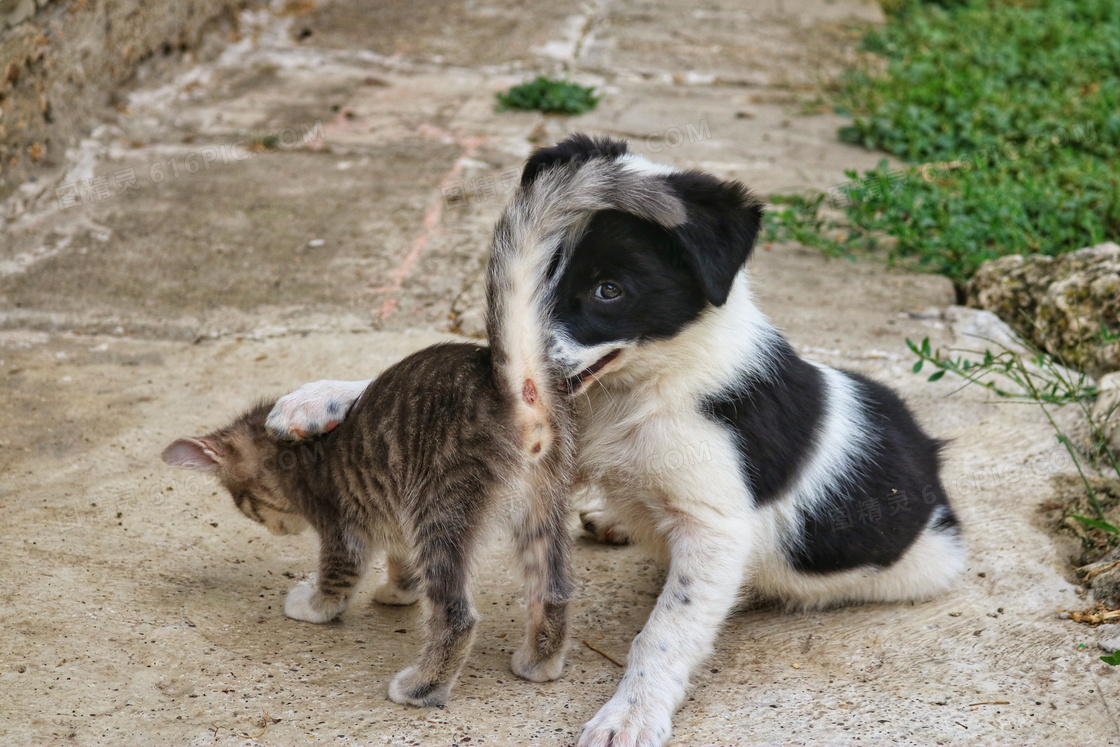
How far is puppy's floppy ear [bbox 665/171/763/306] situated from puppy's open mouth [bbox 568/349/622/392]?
33cm

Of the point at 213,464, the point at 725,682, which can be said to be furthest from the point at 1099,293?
the point at 213,464

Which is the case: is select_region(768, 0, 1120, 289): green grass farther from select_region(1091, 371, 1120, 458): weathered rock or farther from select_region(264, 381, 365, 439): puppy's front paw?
select_region(264, 381, 365, 439): puppy's front paw

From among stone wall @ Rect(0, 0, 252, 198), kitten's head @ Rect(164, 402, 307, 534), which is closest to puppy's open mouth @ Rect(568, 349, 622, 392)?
kitten's head @ Rect(164, 402, 307, 534)

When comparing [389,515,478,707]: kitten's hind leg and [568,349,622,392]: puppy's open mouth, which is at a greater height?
[568,349,622,392]: puppy's open mouth

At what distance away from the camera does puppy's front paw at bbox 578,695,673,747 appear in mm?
2717

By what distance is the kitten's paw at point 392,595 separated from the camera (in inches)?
136

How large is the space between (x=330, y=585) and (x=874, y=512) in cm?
A: 179

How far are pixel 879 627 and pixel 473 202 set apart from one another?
3.99 meters

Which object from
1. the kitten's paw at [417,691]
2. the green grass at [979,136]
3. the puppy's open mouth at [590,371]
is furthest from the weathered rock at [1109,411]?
the kitten's paw at [417,691]

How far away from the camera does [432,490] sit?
9.21ft

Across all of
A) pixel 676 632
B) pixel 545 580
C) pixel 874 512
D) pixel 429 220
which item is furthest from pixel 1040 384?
pixel 429 220

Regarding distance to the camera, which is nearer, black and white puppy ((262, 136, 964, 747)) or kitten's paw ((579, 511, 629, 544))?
black and white puppy ((262, 136, 964, 747))

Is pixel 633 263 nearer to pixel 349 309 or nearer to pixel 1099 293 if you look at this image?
pixel 349 309

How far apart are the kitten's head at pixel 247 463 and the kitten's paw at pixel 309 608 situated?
10.9 inches
